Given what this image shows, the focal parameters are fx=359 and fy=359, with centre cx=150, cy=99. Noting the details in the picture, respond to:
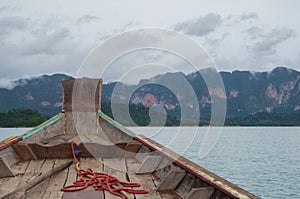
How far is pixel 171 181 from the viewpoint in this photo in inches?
142

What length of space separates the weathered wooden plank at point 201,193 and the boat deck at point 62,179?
0.42 meters

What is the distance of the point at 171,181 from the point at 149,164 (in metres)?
0.78

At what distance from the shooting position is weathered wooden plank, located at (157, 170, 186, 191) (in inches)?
141

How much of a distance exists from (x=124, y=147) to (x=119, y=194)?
77.4 inches

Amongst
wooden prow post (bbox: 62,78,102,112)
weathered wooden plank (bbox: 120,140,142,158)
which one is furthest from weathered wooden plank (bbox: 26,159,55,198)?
wooden prow post (bbox: 62,78,102,112)

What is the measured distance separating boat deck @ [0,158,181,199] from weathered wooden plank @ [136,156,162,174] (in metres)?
0.08

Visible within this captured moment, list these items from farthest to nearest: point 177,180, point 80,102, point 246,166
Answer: point 246,166 → point 80,102 → point 177,180

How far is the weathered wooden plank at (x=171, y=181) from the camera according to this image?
141 inches

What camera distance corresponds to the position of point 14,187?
3674 millimetres

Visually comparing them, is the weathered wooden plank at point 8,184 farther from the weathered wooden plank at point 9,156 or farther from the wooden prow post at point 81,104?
the wooden prow post at point 81,104

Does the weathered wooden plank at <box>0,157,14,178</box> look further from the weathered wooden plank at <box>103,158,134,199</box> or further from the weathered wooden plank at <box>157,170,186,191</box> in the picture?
the weathered wooden plank at <box>157,170,186,191</box>

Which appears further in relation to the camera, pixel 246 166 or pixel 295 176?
pixel 246 166

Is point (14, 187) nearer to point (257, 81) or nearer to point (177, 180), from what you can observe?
point (177, 180)

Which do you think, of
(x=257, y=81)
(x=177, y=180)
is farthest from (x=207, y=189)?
(x=257, y=81)
